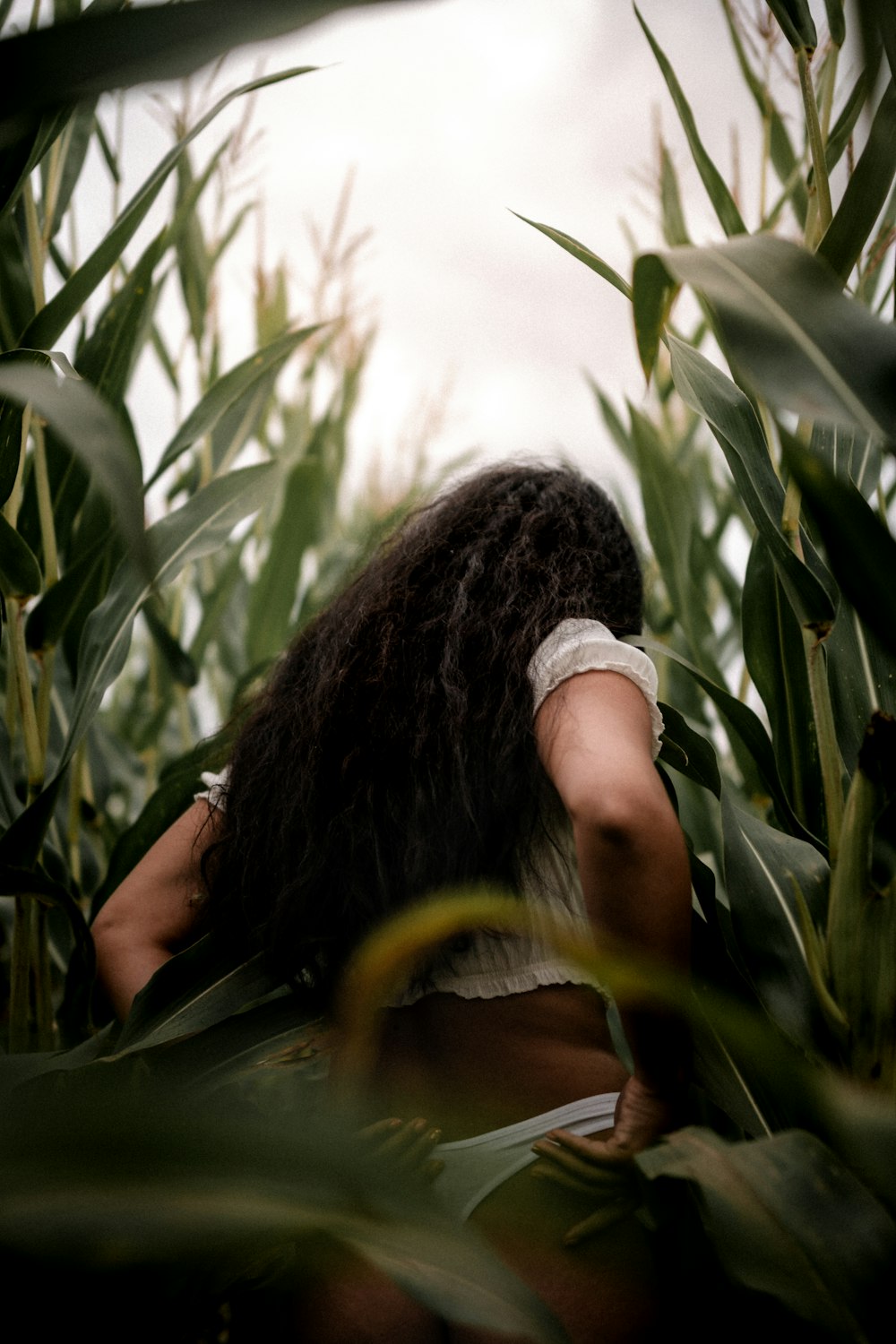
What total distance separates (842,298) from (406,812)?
1.24 feet

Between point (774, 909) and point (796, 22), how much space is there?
1.51ft

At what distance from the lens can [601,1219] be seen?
448 millimetres

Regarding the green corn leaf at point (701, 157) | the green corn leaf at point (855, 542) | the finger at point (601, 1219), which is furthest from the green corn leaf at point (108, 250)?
the finger at point (601, 1219)

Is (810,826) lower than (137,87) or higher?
lower

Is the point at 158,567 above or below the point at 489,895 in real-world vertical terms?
above

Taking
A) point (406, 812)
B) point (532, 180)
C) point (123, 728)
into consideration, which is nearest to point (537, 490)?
point (406, 812)

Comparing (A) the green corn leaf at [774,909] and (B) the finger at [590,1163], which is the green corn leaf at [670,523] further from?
(B) the finger at [590,1163]

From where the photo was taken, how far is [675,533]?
29.1 inches

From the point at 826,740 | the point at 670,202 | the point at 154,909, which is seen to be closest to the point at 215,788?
the point at 154,909

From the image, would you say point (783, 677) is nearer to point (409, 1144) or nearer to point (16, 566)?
point (409, 1144)

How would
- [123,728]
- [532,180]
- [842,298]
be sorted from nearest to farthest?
[842,298]
[123,728]
[532,180]

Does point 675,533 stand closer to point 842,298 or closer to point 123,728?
point 842,298

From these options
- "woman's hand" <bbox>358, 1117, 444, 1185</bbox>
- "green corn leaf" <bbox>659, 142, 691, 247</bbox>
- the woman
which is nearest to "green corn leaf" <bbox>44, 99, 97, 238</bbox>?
the woman

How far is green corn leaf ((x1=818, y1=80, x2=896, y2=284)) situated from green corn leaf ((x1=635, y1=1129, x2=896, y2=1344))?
0.37 metres
